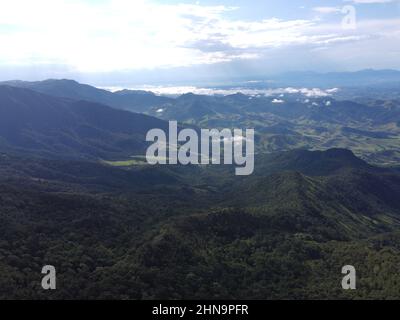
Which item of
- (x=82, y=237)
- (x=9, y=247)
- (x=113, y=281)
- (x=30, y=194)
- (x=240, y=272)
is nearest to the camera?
(x=113, y=281)

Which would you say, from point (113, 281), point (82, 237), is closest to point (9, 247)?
point (82, 237)

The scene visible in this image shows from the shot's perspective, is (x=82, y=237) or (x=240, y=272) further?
(x=82, y=237)

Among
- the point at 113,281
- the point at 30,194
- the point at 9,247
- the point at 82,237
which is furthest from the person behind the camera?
the point at 30,194

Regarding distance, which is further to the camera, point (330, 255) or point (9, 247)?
point (330, 255)
